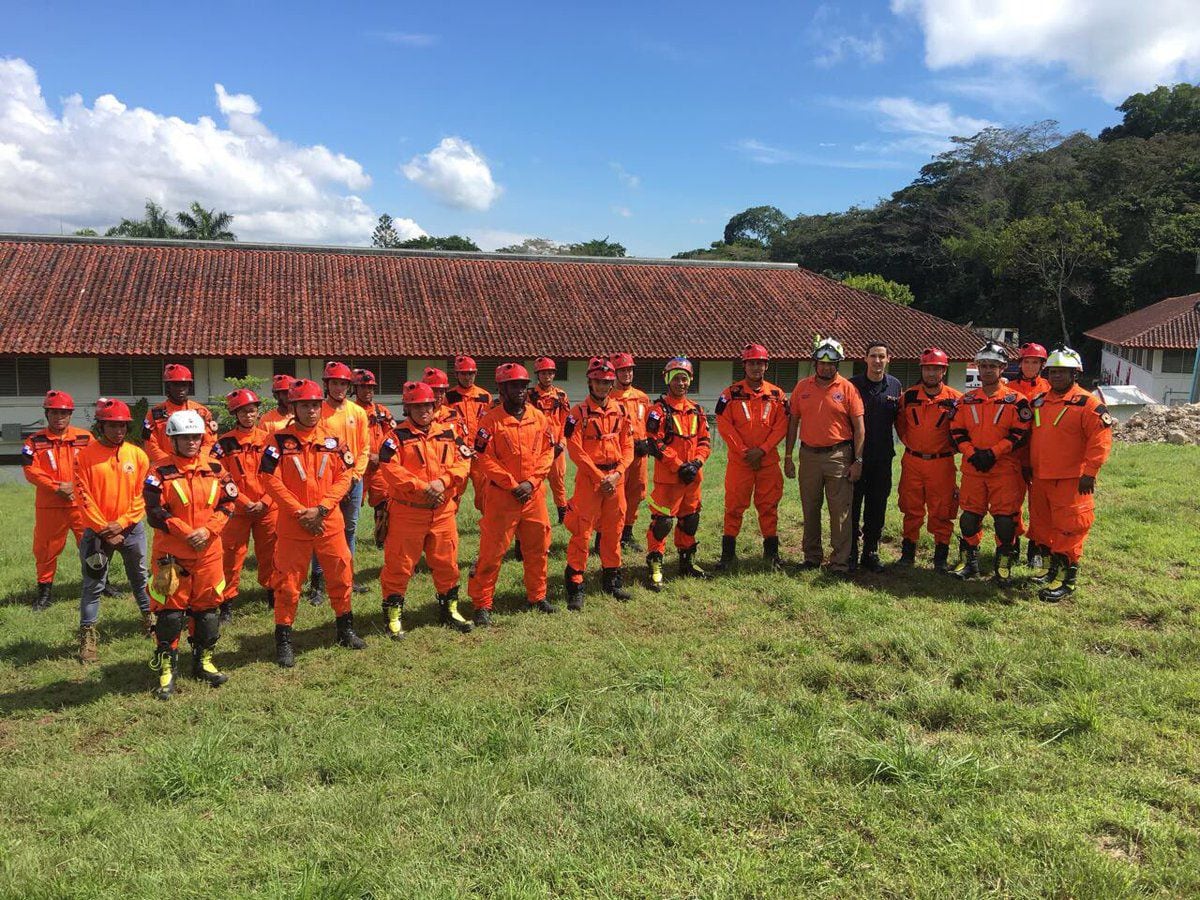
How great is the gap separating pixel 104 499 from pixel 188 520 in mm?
1048

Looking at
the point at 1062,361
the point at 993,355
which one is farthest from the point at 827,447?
the point at 1062,361

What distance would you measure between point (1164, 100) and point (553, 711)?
210ft

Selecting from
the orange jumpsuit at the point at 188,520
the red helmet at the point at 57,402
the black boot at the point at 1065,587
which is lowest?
the black boot at the point at 1065,587

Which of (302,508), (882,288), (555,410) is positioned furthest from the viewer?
(882,288)

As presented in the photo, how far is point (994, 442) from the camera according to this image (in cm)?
657

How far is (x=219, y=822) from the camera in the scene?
3.50m

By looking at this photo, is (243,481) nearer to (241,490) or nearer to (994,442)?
(241,490)

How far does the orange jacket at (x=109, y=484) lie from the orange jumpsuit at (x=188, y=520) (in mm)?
614

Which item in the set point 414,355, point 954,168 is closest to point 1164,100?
point 954,168

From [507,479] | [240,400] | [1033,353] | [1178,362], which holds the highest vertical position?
[1178,362]

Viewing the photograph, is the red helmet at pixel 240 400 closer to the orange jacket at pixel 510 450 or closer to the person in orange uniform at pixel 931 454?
the orange jacket at pixel 510 450

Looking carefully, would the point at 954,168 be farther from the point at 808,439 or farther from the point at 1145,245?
the point at 808,439

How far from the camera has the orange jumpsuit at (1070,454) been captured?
20.2 ft

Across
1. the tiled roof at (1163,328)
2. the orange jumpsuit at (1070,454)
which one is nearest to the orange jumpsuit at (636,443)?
the orange jumpsuit at (1070,454)
